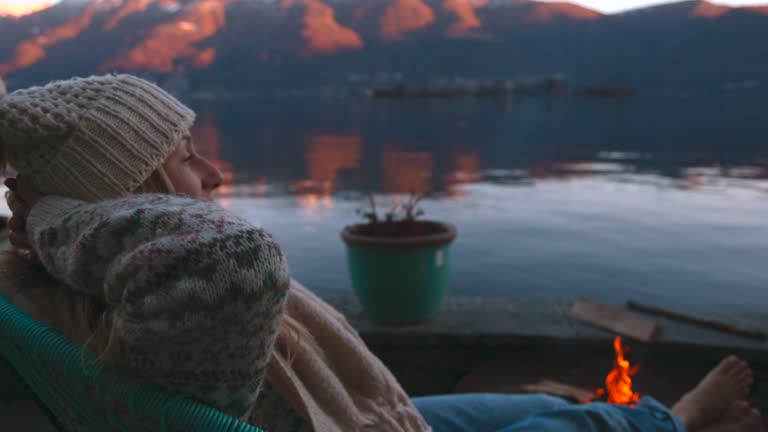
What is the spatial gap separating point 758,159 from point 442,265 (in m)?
13.2

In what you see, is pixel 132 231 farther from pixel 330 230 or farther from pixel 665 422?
pixel 330 230

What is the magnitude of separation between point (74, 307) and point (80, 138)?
0.28m

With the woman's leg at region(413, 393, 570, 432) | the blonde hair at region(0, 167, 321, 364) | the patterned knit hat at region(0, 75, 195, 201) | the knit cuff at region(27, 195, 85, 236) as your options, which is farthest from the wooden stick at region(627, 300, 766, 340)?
the knit cuff at region(27, 195, 85, 236)

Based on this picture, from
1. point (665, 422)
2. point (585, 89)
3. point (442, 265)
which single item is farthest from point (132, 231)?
point (585, 89)

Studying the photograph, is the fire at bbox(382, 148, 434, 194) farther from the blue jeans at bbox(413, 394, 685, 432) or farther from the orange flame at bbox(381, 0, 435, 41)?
Result: the orange flame at bbox(381, 0, 435, 41)

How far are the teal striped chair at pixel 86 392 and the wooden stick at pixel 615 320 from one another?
264 cm

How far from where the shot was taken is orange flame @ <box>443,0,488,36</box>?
387 ft

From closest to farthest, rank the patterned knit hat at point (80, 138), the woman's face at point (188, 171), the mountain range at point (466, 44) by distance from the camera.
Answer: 1. the patterned knit hat at point (80, 138)
2. the woman's face at point (188, 171)
3. the mountain range at point (466, 44)

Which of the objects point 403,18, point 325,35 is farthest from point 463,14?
point 325,35

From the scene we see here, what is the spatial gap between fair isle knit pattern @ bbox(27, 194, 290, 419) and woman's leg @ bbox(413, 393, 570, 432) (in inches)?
39.1

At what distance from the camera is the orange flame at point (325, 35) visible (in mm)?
107938

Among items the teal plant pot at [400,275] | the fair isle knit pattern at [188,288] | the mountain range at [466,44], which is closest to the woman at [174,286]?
the fair isle knit pattern at [188,288]

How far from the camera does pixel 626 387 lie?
246 centimetres

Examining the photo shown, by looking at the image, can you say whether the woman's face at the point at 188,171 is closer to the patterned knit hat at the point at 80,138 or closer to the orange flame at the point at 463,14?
the patterned knit hat at the point at 80,138
